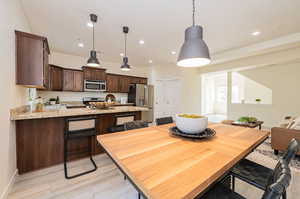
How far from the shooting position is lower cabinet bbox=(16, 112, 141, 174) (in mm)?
1960

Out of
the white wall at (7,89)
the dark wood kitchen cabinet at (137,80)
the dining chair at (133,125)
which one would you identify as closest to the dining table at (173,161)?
the dining chair at (133,125)

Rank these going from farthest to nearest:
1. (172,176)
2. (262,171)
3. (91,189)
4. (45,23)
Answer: (45,23), (91,189), (262,171), (172,176)

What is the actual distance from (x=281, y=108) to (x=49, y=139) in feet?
23.2

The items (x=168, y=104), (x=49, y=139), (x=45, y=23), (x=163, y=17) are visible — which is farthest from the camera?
(x=168, y=104)

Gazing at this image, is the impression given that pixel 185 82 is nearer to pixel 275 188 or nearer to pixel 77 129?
pixel 77 129

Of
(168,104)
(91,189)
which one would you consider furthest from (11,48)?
(168,104)

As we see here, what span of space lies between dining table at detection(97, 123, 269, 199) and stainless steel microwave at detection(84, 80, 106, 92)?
3990mm

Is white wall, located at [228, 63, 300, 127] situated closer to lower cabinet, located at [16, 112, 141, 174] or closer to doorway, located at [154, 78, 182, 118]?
doorway, located at [154, 78, 182, 118]

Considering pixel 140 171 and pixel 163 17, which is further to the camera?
pixel 163 17

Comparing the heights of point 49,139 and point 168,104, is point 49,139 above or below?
below

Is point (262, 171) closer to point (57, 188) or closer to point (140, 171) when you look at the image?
point (140, 171)

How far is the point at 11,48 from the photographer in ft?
5.73

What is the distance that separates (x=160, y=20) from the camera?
256cm

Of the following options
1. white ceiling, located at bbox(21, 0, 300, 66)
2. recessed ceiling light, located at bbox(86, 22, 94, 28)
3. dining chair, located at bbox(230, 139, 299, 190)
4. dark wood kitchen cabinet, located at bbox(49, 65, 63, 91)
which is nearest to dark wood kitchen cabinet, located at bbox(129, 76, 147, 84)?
white ceiling, located at bbox(21, 0, 300, 66)
